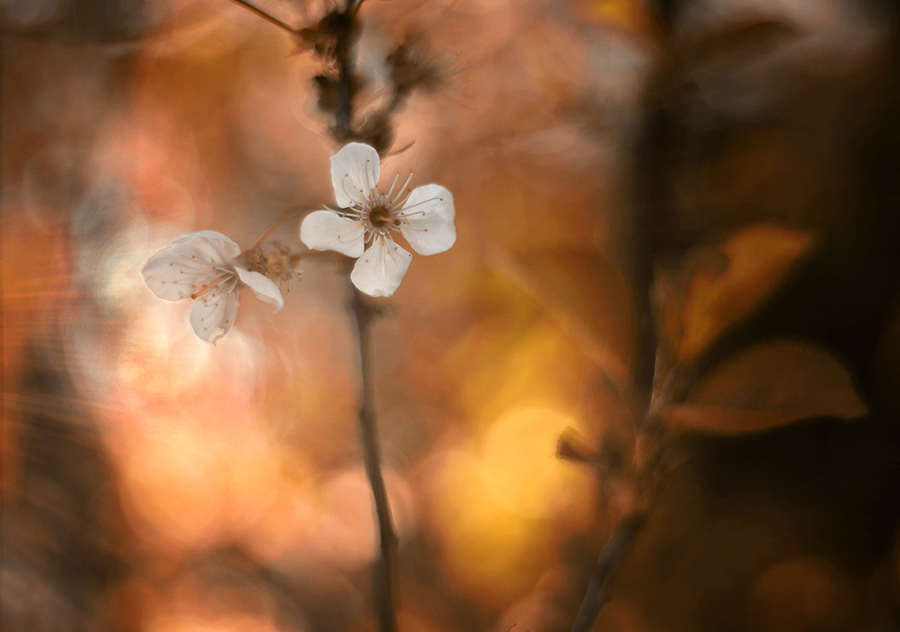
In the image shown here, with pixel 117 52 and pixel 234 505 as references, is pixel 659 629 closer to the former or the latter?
pixel 234 505

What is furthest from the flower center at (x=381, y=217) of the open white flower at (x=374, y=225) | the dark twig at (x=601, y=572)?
the dark twig at (x=601, y=572)

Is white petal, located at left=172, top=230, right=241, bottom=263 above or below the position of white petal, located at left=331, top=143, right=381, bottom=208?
below

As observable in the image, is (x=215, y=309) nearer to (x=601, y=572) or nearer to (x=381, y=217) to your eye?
(x=381, y=217)

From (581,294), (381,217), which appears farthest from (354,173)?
(581,294)

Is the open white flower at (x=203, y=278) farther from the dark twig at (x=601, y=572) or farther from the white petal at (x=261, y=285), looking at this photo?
the dark twig at (x=601, y=572)

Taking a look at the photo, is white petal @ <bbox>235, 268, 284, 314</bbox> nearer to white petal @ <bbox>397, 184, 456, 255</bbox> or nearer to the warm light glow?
white petal @ <bbox>397, 184, 456, 255</bbox>

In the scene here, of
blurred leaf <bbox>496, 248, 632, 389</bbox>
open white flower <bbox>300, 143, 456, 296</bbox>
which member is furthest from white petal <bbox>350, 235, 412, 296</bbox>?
blurred leaf <bbox>496, 248, 632, 389</bbox>
